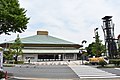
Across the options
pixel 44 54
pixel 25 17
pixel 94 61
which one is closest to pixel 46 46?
pixel 44 54

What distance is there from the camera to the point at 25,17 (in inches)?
908

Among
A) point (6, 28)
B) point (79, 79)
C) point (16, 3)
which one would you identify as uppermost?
point (16, 3)

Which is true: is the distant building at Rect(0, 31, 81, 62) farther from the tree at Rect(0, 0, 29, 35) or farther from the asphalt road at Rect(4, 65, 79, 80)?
the tree at Rect(0, 0, 29, 35)

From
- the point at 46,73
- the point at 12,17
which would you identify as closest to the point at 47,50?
the point at 46,73

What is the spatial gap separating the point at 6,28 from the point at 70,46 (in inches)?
2480

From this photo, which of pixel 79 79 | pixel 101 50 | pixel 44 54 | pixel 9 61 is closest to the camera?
pixel 79 79

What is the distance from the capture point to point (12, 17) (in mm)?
21812

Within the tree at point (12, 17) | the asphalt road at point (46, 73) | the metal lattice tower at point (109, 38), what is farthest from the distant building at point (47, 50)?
the tree at point (12, 17)

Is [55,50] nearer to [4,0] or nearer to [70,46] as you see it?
[70,46]

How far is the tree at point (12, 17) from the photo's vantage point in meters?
21.5

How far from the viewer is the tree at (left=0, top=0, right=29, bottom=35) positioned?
70.6 feet

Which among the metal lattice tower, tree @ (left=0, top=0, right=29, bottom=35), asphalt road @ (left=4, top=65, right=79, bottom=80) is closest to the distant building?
the metal lattice tower

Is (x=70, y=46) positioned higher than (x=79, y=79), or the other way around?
(x=70, y=46)

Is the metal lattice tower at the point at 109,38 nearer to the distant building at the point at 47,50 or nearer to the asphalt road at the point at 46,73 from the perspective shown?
the distant building at the point at 47,50
